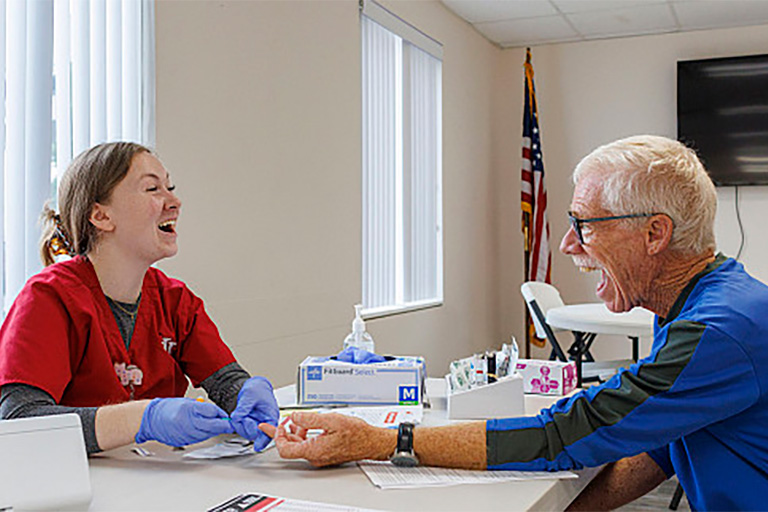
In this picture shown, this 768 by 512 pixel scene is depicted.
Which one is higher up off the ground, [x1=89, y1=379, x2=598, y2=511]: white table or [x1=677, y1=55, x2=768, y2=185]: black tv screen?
[x1=677, y1=55, x2=768, y2=185]: black tv screen

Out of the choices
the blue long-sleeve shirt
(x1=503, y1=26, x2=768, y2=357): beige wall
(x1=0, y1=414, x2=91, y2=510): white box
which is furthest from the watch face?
(x1=503, y1=26, x2=768, y2=357): beige wall

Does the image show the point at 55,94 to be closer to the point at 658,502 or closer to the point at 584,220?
the point at 584,220

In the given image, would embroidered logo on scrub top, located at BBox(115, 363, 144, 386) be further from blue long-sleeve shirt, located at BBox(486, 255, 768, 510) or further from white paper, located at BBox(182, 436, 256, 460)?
blue long-sleeve shirt, located at BBox(486, 255, 768, 510)

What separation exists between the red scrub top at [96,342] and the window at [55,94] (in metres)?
0.65

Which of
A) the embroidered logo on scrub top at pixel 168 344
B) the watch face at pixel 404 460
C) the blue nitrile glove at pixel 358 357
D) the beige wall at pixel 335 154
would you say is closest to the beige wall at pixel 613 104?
the beige wall at pixel 335 154

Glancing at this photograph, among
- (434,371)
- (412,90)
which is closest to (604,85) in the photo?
(412,90)

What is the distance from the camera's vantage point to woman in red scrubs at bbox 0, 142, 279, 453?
1326 mm

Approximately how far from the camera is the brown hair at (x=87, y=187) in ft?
5.41

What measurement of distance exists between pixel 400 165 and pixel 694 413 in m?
3.54

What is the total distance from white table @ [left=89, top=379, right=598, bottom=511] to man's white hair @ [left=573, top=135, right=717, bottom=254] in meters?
0.45

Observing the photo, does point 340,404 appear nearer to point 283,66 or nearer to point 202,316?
point 202,316

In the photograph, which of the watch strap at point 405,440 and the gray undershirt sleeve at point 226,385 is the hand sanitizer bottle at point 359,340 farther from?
the watch strap at point 405,440

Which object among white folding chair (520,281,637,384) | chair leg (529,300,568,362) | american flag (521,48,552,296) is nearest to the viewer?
white folding chair (520,281,637,384)

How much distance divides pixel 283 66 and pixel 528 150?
2.96 meters
